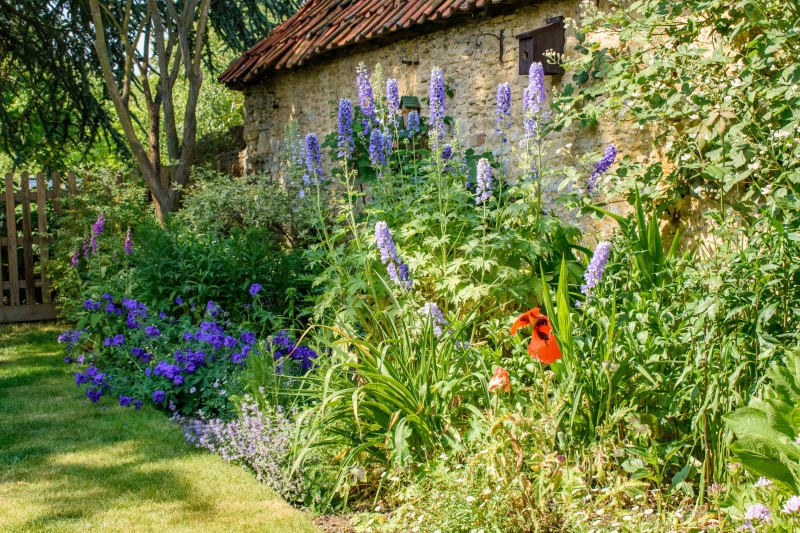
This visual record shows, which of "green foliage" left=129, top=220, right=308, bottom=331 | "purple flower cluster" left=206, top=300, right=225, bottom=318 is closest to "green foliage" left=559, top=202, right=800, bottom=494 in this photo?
"purple flower cluster" left=206, top=300, right=225, bottom=318

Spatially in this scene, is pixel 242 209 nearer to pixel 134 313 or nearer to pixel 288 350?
pixel 134 313

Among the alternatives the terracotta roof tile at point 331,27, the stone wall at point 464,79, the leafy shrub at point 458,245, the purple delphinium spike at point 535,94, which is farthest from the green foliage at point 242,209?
the purple delphinium spike at point 535,94

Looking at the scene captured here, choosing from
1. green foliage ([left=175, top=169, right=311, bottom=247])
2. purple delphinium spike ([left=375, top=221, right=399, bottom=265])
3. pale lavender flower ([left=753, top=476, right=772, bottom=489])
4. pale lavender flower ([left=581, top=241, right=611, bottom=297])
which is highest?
green foliage ([left=175, top=169, right=311, bottom=247])

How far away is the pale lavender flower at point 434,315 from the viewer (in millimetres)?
3881

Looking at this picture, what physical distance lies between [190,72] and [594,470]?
9143 mm

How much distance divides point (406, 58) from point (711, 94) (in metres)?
4.54

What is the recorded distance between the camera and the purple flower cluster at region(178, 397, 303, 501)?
384 cm

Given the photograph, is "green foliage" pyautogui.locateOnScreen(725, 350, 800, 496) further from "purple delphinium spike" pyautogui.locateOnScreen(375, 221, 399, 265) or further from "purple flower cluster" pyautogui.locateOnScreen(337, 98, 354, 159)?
"purple flower cluster" pyautogui.locateOnScreen(337, 98, 354, 159)

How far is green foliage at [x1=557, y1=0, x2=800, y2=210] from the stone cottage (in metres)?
0.69

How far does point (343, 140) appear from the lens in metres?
5.61

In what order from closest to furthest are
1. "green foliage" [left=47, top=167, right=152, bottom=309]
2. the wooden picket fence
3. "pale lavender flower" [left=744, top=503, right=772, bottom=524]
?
"pale lavender flower" [left=744, top=503, right=772, bottom=524] < "green foliage" [left=47, top=167, right=152, bottom=309] < the wooden picket fence

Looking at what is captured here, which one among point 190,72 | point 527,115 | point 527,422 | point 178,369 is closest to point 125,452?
point 178,369

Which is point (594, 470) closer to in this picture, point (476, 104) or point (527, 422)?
point (527, 422)

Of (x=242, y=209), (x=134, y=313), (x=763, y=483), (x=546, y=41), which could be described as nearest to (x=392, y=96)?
(x=546, y=41)
